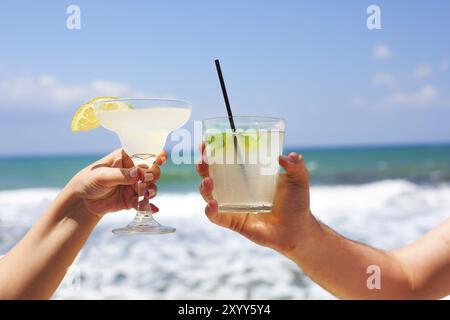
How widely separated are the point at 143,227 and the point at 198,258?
5.23 m

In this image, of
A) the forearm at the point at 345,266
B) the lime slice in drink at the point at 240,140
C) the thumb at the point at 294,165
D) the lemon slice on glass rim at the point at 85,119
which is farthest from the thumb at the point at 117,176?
the forearm at the point at 345,266

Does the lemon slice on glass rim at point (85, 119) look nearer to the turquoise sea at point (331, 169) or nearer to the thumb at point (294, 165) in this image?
the thumb at point (294, 165)

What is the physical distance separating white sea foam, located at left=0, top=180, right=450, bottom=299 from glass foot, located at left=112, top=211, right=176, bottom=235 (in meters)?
2.44

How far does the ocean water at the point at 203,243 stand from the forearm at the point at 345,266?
2.82 metres

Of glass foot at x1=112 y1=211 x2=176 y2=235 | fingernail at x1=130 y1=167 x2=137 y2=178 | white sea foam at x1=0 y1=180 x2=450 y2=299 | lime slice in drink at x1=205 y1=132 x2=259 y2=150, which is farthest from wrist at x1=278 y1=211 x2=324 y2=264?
white sea foam at x1=0 y1=180 x2=450 y2=299

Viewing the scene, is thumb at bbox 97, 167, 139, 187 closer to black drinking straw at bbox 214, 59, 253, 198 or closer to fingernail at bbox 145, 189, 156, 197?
fingernail at bbox 145, 189, 156, 197

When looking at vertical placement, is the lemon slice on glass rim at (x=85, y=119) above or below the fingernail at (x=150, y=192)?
above

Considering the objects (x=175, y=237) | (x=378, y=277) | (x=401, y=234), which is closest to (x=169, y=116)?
(x=378, y=277)

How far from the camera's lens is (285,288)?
617cm

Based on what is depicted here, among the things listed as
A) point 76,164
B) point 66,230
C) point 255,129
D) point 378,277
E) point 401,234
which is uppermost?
point 255,129

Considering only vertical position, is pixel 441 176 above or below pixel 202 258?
below

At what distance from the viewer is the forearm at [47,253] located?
221 cm

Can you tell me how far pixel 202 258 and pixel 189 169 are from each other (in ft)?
44.1

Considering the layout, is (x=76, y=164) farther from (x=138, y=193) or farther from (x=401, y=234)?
(x=138, y=193)
